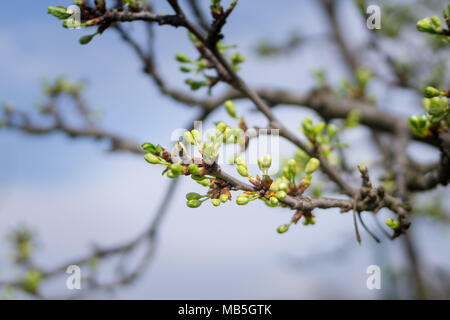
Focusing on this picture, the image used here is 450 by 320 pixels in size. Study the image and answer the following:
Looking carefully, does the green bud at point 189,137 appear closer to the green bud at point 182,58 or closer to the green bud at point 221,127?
the green bud at point 221,127

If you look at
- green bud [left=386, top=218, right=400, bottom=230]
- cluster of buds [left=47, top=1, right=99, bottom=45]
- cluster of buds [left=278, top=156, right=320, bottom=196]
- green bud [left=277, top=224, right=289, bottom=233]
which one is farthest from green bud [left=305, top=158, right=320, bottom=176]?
cluster of buds [left=47, top=1, right=99, bottom=45]

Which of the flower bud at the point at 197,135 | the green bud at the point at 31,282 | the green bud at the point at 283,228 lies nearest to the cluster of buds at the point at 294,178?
the green bud at the point at 283,228

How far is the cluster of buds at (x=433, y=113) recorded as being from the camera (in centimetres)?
103

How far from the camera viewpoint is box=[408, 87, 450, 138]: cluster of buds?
1035 millimetres

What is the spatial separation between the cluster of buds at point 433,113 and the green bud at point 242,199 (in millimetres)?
604

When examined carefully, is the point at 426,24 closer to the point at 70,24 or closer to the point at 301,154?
the point at 301,154

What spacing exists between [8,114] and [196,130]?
3.09m

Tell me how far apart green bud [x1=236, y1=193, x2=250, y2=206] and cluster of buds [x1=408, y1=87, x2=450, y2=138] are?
1.98ft

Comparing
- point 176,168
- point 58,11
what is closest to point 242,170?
point 176,168

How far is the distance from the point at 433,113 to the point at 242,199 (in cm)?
66

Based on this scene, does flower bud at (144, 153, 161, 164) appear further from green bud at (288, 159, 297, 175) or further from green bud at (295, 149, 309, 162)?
green bud at (295, 149, 309, 162)

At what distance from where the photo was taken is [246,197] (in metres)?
0.96
